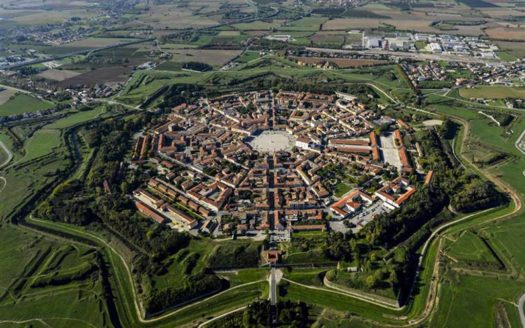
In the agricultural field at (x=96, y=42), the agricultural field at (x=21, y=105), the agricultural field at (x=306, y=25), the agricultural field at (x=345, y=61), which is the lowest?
the agricultural field at (x=21, y=105)

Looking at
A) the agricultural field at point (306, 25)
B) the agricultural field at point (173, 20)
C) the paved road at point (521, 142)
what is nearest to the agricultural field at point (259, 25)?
the agricultural field at point (306, 25)

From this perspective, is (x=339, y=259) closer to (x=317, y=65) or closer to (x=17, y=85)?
(x=317, y=65)

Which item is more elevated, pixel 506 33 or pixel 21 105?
pixel 506 33

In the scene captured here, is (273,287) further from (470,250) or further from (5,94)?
(5,94)

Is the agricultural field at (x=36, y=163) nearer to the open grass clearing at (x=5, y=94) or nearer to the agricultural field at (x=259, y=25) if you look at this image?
the open grass clearing at (x=5, y=94)

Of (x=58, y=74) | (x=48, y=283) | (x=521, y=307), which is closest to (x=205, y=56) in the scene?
(x=58, y=74)
